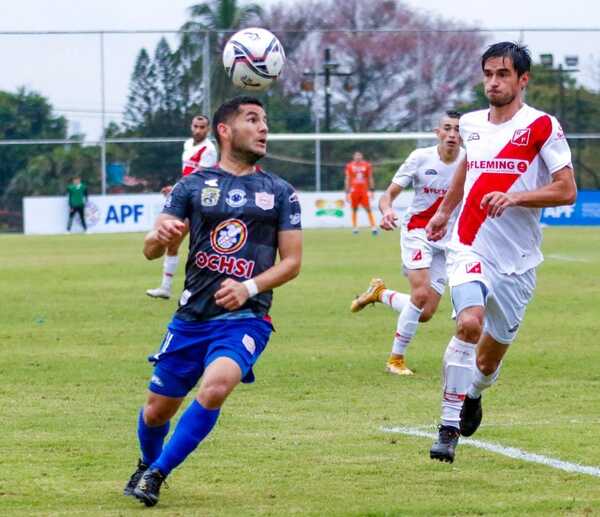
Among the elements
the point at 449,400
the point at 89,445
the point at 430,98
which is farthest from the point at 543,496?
the point at 430,98

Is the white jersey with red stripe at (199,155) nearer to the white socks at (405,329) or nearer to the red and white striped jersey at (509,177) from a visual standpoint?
the white socks at (405,329)

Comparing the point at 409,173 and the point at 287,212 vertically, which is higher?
the point at 287,212

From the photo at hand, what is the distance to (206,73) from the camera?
44.7 m

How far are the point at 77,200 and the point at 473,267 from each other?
34326mm

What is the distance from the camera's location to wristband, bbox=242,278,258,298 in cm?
668

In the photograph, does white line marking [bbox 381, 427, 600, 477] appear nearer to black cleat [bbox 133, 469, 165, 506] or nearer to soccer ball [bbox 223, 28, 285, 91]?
black cleat [bbox 133, 469, 165, 506]

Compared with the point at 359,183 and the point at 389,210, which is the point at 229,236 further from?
the point at 359,183

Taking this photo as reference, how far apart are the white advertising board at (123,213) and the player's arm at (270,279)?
3477cm

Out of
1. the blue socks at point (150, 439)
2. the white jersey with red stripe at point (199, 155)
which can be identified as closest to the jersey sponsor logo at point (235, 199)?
the blue socks at point (150, 439)

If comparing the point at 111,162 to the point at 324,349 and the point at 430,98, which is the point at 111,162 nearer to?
the point at 430,98

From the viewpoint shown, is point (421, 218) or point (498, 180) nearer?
point (498, 180)

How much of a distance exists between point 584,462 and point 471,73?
43.1m

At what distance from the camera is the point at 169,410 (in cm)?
693

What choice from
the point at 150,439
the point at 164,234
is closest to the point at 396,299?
the point at 150,439
